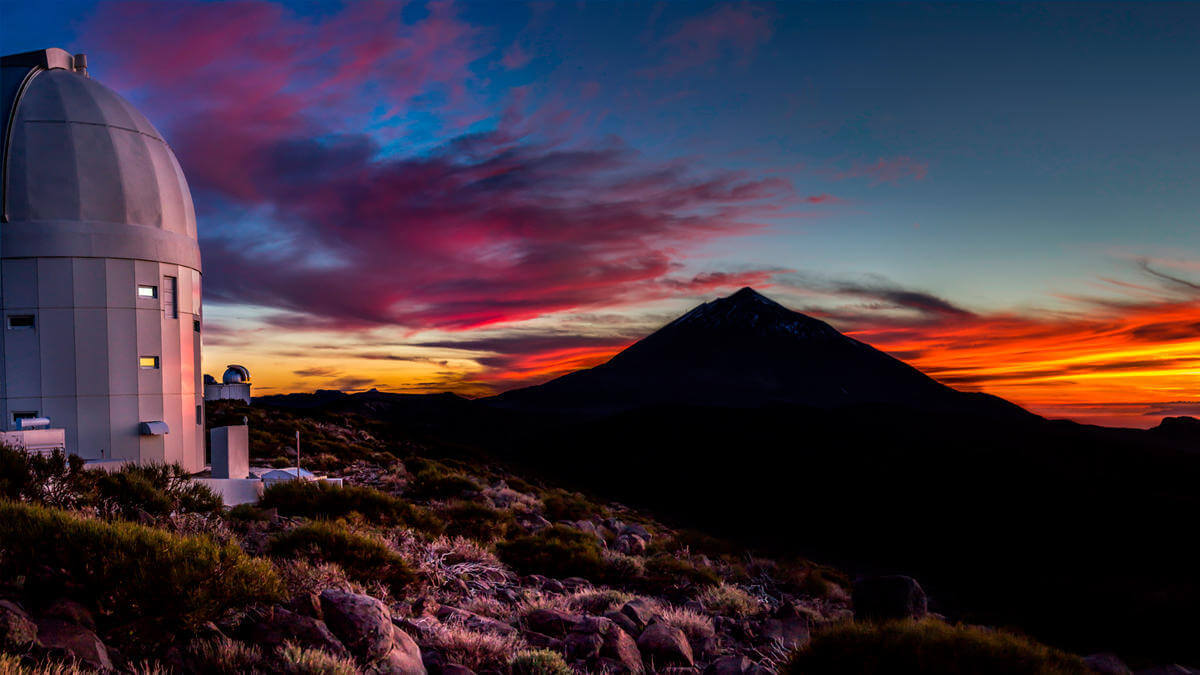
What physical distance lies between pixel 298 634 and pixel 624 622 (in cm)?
294

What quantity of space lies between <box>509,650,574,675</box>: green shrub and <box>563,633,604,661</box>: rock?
1.58 ft

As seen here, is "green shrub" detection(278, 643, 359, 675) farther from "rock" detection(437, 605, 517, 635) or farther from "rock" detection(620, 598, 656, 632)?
"rock" detection(620, 598, 656, 632)

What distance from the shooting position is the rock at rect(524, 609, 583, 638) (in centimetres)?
557

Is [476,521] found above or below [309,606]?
below

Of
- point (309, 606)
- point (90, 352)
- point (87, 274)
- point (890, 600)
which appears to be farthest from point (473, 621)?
point (87, 274)

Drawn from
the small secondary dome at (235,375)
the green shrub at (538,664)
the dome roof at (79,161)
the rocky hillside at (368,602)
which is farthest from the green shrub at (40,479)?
the small secondary dome at (235,375)

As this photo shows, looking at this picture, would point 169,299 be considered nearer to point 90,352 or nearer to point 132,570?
point 90,352

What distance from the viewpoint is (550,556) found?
8.82 metres

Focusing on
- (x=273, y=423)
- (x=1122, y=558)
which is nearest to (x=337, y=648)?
(x=273, y=423)

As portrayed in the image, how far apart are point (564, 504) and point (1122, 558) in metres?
43.6

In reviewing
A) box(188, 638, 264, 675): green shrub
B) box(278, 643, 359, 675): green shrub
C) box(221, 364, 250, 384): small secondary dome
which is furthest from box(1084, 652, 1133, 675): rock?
box(221, 364, 250, 384): small secondary dome

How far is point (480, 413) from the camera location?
394ft

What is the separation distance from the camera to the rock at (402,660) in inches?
158

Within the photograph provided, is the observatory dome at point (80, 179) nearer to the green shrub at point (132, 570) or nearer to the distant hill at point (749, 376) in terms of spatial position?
the green shrub at point (132, 570)
